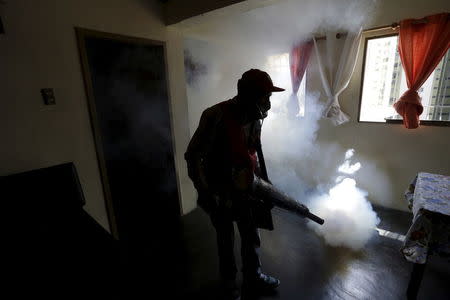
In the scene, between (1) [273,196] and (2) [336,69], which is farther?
(2) [336,69]

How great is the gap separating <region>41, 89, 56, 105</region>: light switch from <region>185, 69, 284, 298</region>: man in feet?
4.01

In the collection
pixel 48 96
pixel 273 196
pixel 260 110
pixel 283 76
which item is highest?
pixel 283 76

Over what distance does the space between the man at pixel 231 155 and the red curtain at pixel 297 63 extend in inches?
83.2

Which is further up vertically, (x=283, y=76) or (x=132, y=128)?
(x=283, y=76)

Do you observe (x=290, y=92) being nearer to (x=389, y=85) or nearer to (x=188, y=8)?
(x=389, y=85)

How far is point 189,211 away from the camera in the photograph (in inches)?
128

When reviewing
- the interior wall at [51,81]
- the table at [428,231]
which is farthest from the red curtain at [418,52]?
the interior wall at [51,81]

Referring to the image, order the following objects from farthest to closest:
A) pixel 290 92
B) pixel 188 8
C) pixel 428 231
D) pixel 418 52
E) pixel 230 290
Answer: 1. pixel 290 92
2. pixel 418 52
3. pixel 188 8
4. pixel 230 290
5. pixel 428 231

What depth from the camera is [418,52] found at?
101 inches

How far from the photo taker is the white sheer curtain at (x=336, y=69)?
9.67ft

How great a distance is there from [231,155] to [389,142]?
263cm

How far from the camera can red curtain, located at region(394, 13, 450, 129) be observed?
95.0 inches

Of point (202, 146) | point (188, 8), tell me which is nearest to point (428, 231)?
point (202, 146)

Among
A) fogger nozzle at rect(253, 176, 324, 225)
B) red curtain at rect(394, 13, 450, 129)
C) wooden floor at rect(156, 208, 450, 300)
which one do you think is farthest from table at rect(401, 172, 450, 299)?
red curtain at rect(394, 13, 450, 129)
